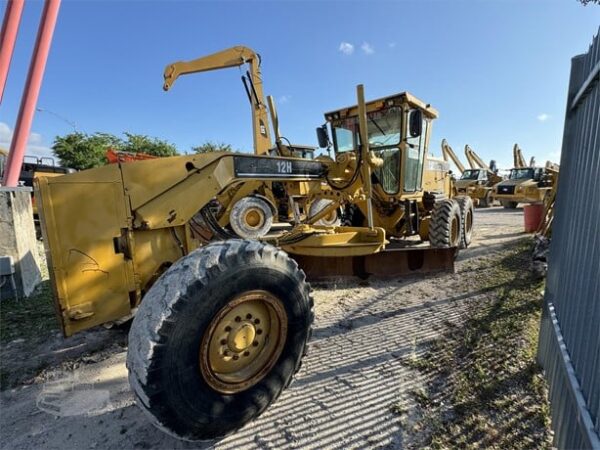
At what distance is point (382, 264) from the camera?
5.00m

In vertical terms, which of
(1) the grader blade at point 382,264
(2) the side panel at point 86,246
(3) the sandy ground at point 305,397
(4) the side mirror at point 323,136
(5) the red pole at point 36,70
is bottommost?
(3) the sandy ground at point 305,397

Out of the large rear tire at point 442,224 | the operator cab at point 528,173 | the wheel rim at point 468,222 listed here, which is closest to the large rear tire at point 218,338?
the large rear tire at point 442,224

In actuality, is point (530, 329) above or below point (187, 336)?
below

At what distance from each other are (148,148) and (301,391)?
35371 millimetres

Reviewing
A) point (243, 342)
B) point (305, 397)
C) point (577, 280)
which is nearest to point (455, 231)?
point (577, 280)

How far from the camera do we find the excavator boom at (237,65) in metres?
8.93

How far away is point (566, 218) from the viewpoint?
2.51m

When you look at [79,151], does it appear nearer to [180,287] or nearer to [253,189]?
[253,189]

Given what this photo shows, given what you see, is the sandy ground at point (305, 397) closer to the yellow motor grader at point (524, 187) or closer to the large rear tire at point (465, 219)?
the large rear tire at point (465, 219)

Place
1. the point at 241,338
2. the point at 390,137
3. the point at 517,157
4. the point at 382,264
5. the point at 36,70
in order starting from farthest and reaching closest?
the point at 517,157
the point at 36,70
the point at 390,137
the point at 382,264
the point at 241,338

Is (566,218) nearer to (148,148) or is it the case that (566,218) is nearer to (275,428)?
(275,428)

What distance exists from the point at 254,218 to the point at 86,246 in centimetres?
555

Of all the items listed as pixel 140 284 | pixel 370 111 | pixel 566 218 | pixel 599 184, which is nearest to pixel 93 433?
pixel 140 284

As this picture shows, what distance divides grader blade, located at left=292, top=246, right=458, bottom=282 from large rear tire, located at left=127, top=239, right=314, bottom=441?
7.64 ft
